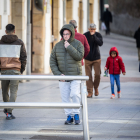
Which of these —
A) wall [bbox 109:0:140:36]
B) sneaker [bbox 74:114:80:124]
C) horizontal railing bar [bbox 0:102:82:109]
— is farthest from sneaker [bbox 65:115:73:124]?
wall [bbox 109:0:140:36]

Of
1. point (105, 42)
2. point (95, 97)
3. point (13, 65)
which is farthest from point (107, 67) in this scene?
point (105, 42)

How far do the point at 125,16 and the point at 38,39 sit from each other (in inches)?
788

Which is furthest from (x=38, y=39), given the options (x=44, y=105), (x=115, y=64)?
(x=44, y=105)

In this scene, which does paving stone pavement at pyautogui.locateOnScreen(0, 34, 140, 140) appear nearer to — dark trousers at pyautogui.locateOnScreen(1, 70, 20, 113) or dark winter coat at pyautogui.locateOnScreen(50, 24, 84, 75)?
dark trousers at pyautogui.locateOnScreen(1, 70, 20, 113)

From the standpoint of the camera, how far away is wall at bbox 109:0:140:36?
113ft

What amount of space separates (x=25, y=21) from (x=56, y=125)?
26.6 ft

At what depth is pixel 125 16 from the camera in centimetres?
3581

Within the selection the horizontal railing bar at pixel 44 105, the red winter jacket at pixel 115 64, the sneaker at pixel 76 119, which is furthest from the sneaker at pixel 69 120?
the red winter jacket at pixel 115 64

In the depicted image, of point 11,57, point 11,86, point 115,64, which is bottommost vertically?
point 11,86

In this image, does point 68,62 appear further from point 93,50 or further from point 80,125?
point 93,50

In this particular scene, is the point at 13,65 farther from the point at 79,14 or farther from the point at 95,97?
the point at 79,14

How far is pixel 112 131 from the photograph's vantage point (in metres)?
6.43

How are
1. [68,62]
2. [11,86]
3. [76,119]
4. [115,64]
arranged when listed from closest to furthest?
[68,62]
[76,119]
[11,86]
[115,64]

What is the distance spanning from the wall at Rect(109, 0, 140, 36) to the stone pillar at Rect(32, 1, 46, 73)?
18.5 meters
